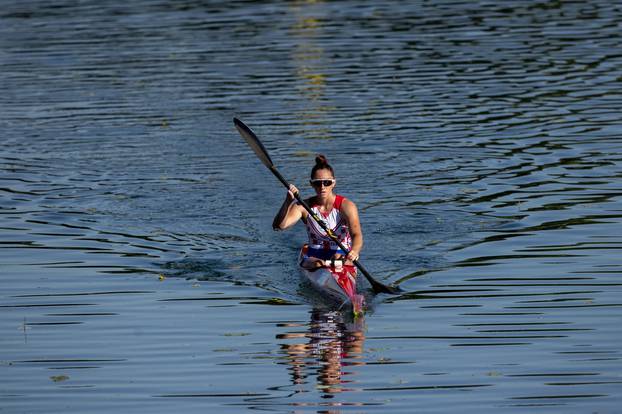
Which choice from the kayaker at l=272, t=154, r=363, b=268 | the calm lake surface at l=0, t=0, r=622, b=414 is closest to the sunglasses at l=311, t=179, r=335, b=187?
the kayaker at l=272, t=154, r=363, b=268

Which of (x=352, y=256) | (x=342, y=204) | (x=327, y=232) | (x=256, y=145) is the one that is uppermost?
(x=256, y=145)

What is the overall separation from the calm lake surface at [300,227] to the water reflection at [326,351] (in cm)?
3

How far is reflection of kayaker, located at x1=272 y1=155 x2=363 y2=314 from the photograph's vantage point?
14.7m

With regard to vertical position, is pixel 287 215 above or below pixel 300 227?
above

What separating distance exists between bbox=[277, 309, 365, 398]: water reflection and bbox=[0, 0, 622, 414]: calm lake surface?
0.03 meters

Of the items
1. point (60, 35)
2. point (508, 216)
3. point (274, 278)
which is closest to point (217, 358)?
point (274, 278)

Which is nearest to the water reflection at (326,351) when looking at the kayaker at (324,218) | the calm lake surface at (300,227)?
the calm lake surface at (300,227)

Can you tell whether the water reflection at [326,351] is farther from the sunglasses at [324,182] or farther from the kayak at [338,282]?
the sunglasses at [324,182]

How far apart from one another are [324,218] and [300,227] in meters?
3.25

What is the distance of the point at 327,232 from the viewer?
50.1 ft

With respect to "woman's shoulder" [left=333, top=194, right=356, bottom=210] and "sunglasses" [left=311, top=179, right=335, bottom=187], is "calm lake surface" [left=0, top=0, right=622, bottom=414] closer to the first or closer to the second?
"woman's shoulder" [left=333, top=194, right=356, bottom=210]

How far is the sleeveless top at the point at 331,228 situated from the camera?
15586 millimetres

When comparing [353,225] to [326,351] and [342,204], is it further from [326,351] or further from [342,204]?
[326,351]

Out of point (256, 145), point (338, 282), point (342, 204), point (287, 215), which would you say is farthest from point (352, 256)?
point (256, 145)
